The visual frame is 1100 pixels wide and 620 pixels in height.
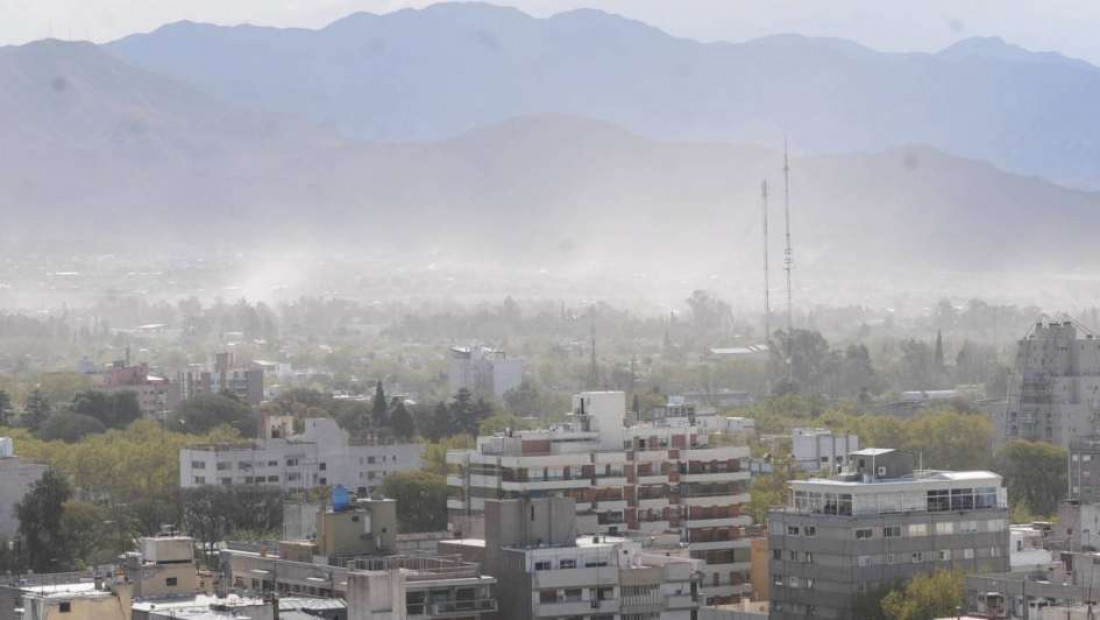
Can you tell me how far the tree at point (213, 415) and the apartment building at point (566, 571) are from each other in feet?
244

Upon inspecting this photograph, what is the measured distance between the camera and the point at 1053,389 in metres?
117

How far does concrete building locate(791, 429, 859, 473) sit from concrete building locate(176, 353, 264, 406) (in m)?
58.3

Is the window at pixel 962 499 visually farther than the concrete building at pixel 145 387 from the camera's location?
No

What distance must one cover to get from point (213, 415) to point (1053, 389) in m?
35.4

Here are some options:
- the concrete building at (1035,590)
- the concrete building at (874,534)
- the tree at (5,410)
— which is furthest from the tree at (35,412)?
the concrete building at (1035,590)

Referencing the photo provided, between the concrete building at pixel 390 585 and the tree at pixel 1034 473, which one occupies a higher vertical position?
the tree at pixel 1034 473

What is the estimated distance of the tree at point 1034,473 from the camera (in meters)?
87.6

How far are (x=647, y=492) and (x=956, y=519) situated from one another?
1021 cm

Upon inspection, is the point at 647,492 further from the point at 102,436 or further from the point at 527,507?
the point at 102,436

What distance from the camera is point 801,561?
2048 inches

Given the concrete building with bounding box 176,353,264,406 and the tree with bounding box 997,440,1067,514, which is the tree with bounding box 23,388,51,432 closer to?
the concrete building with bounding box 176,353,264,406

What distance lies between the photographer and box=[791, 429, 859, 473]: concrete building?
9050 cm

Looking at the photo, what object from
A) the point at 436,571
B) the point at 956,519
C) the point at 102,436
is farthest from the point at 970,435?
the point at 436,571

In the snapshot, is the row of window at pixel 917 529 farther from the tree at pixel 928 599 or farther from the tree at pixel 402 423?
the tree at pixel 402 423
